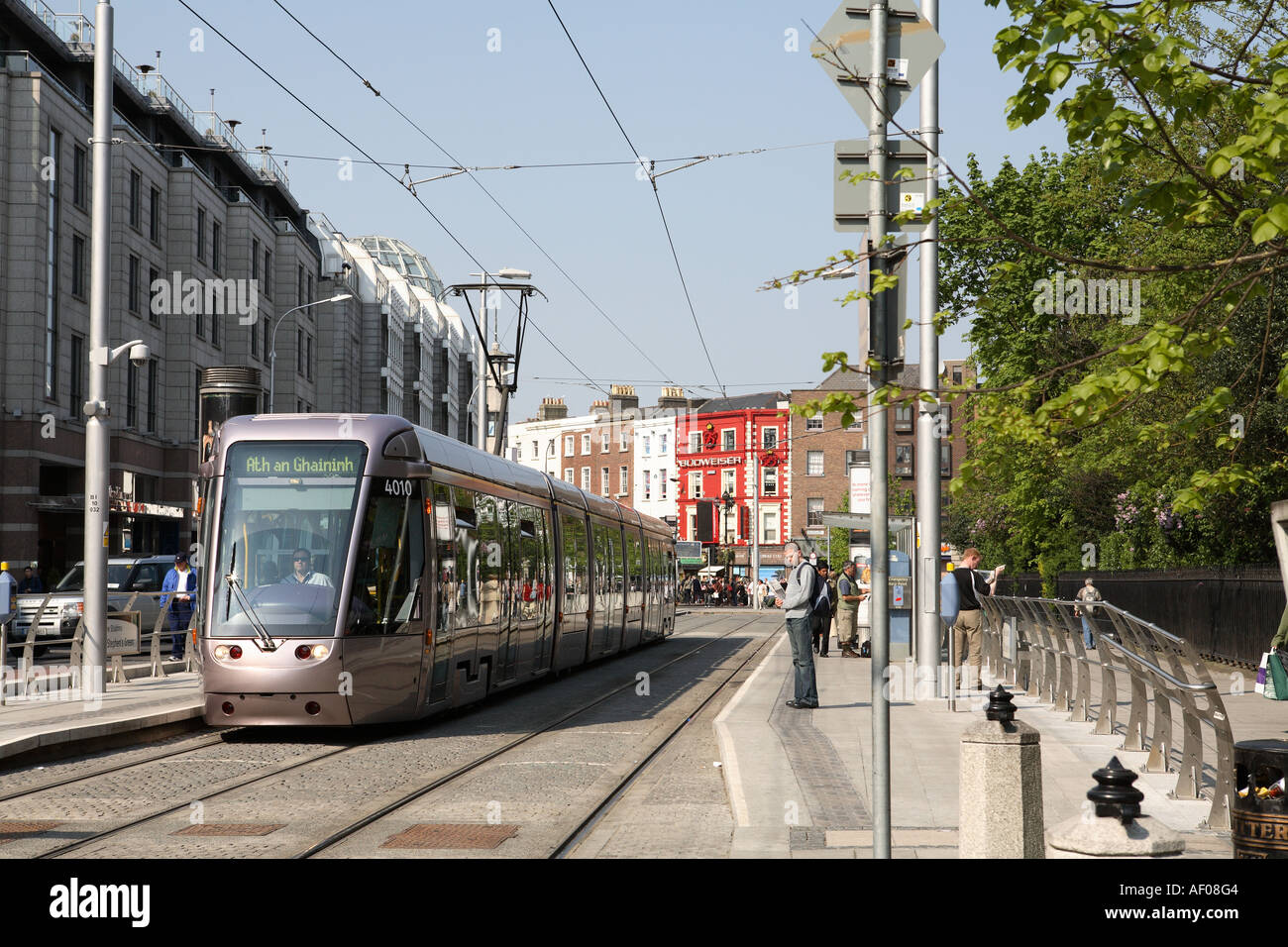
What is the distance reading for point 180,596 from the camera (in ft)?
78.7

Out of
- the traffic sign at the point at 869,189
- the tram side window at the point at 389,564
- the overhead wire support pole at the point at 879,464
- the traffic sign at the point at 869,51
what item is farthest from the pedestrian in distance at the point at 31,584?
the overhead wire support pole at the point at 879,464

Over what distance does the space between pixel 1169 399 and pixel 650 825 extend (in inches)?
829

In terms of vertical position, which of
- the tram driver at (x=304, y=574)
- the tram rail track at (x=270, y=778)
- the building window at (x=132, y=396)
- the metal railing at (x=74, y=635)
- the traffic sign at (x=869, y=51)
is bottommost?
the tram rail track at (x=270, y=778)

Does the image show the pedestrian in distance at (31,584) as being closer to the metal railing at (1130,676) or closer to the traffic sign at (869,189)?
the metal railing at (1130,676)

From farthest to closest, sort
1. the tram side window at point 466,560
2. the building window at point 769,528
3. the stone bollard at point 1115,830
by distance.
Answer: the building window at point 769,528 < the tram side window at point 466,560 < the stone bollard at point 1115,830

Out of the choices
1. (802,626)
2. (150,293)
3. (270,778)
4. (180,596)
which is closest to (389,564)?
(270,778)

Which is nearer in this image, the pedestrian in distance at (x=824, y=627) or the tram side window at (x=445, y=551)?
the tram side window at (x=445, y=551)

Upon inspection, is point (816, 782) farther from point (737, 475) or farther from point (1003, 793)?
point (737, 475)

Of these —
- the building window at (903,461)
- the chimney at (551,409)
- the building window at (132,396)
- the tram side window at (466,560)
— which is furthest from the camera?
the chimney at (551,409)

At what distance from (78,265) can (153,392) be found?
7261 millimetres

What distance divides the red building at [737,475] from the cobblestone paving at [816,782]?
3008 inches

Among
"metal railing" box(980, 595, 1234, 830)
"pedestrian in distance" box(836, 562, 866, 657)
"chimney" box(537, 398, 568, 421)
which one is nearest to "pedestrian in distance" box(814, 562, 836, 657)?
"pedestrian in distance" box(836, 562, 866, 657)

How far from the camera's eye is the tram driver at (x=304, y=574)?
13.7 meters
